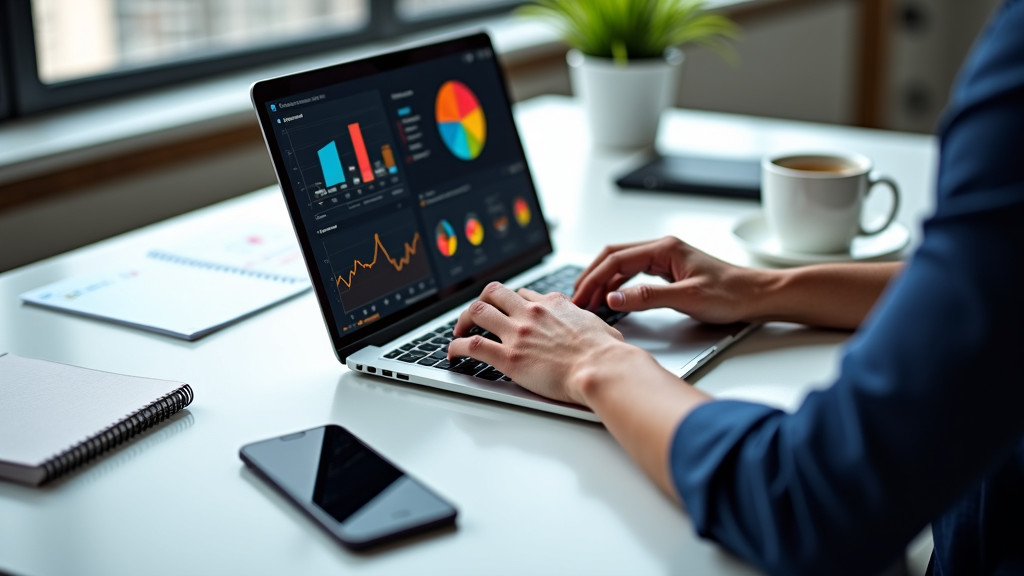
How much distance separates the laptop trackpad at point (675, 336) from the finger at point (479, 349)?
5.8 inches

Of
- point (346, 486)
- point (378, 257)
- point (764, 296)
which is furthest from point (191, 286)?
point (764, 296)

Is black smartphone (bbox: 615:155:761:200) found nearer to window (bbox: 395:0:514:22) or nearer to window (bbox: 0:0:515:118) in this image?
window (bbox: 0:0:515:118)

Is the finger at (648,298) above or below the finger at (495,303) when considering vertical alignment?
below

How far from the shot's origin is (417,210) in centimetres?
103

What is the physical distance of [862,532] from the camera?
1.92 ft

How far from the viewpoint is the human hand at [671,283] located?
987mm

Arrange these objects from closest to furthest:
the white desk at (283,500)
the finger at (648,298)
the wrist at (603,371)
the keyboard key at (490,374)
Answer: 1. the white desk at (283,500)
2. the wrist at (603,371)
3. the keyboard key at (490,374)
4. the finger at (648,298)

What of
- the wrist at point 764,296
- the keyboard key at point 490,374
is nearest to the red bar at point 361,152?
the keyboard key at point 490,374

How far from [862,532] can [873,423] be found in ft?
0.21

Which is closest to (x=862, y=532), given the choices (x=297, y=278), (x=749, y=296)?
(x=749, y=296)

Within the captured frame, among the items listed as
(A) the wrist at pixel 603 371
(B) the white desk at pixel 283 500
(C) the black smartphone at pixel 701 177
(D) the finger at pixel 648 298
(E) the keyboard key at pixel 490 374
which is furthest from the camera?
(C) the black smartphone at pixel 701 177

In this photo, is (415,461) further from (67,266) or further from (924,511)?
(67,266)

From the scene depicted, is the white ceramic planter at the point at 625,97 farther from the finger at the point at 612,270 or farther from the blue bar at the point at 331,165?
the blue bar at the point at 331,165

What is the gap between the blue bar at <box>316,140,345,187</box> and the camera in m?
0.94
